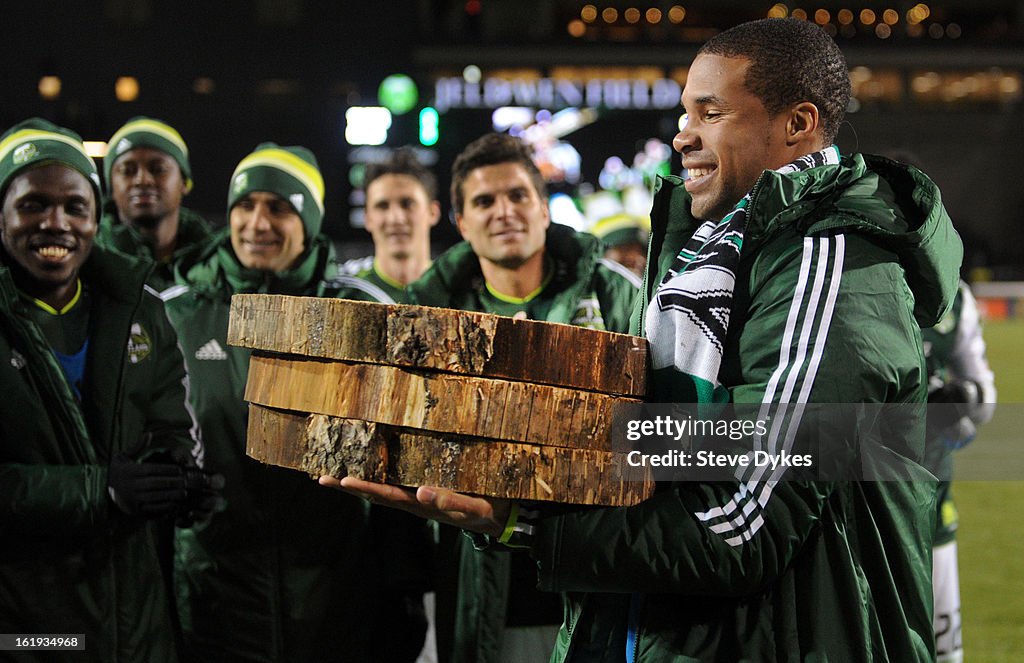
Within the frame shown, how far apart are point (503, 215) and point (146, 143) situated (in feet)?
6.84

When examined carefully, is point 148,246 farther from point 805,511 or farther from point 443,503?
point 805,511

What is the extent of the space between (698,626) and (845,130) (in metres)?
1.21

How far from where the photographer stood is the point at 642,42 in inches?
1810

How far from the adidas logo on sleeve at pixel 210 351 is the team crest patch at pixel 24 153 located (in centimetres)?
113

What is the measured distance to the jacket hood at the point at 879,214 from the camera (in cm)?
185

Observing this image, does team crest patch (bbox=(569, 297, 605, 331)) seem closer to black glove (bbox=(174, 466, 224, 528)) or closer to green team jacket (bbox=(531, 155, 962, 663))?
black glove (bbox=(174, 466, 224, 528))

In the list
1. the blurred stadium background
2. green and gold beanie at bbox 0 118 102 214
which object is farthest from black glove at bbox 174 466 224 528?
the blurred stadium background

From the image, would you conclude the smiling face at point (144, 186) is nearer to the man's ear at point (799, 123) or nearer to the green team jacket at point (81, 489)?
the green team jacket at point (81, 489)

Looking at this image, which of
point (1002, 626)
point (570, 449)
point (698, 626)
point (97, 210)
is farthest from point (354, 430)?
point (1002, 626)

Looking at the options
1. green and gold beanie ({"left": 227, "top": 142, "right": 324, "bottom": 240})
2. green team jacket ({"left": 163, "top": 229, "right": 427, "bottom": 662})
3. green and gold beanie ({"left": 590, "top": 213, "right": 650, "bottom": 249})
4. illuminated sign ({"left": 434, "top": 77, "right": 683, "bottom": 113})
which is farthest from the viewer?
illuminated sign ({"left": 434, "top": 77, "right": 683, "bottom": 113})

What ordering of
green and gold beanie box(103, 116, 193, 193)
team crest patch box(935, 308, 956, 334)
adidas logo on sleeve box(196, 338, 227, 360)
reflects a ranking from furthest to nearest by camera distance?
green and gold beanie box(103, 116, 193, 193), team crest patch box(935, 308, 956, 334), adidas logo on sleeve box(196, 338, 227, 360)

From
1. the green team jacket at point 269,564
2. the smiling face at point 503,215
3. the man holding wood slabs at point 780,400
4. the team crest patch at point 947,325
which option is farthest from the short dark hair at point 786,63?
the team crest patch at point 947,325

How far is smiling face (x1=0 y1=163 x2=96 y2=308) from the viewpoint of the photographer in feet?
10.2

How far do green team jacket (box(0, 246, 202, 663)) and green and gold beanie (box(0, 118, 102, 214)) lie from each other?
0.25 meters
